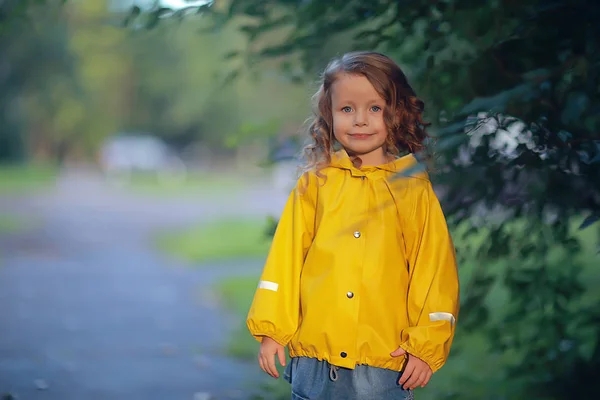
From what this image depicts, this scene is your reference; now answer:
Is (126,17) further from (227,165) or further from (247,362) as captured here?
(227,165)

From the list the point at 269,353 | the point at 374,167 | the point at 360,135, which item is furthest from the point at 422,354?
the point at 360,135

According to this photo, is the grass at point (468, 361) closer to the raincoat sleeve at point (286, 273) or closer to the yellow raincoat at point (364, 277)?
the yellow raincoat at point (364, 277)

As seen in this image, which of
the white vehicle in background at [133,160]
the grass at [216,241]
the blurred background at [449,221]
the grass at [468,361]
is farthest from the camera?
the white vehicle in background at [133,160]

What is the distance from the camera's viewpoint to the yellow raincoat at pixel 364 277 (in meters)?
2.72

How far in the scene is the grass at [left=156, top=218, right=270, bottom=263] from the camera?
1316cm

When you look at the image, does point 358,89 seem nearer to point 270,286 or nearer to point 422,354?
point 270,286

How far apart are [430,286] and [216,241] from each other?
40.0ft

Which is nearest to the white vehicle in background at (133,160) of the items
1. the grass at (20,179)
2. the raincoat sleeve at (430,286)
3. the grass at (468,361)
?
the grass at (20,179)

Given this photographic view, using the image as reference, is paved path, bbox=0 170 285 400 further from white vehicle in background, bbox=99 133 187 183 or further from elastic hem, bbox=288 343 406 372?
white vehicle in background, bbox=99 133 187 183

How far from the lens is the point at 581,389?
4.34m

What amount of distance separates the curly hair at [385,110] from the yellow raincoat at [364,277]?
97 mm

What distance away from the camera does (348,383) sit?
276cm

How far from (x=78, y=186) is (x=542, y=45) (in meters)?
31.4

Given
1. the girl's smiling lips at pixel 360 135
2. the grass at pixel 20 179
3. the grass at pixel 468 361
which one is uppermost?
the grass at pixel 20 179
